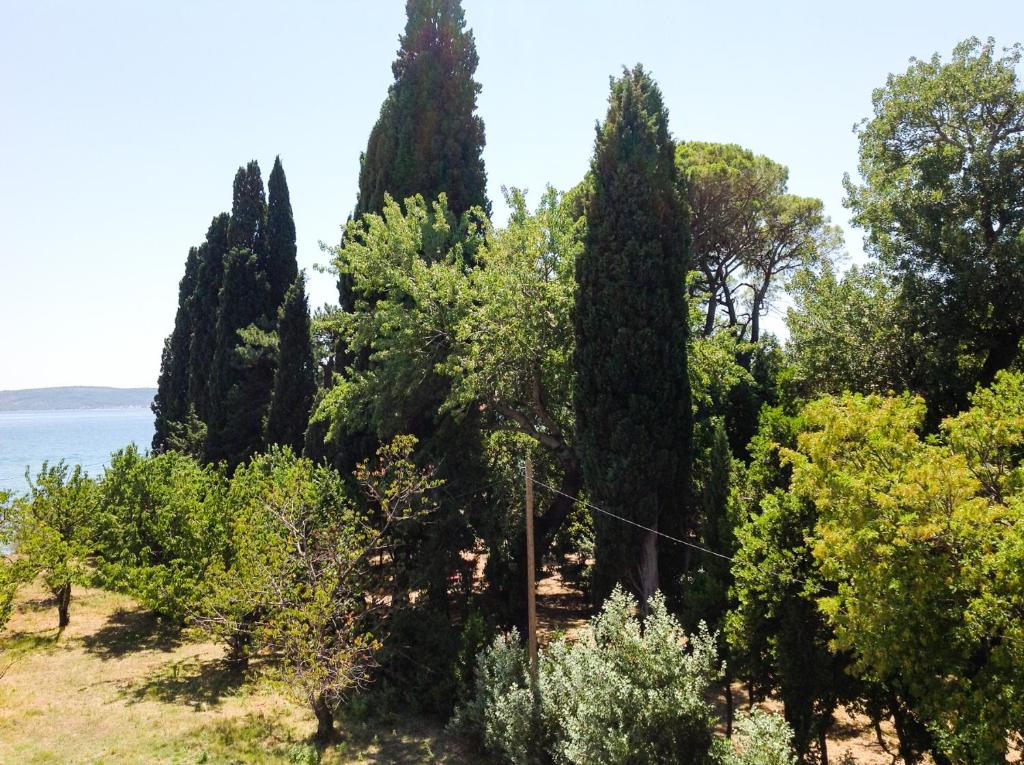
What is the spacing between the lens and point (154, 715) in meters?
14.8

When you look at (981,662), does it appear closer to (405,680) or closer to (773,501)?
(773,501)

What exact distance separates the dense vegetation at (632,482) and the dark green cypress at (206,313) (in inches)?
671

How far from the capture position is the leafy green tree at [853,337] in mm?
18531

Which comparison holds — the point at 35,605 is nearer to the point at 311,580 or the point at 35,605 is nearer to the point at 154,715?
the point at 154,715

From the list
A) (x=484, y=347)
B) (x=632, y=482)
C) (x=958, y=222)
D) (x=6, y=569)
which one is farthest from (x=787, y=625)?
(x=6, y=569)

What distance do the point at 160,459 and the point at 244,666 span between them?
923 centimetres

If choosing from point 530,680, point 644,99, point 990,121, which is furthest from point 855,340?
point 530,680

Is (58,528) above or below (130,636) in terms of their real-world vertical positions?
above

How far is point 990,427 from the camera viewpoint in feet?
30.0

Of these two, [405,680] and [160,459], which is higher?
[160,459]

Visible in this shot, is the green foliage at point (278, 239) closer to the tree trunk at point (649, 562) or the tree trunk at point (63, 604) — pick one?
the tree trunk at point (63, 604)

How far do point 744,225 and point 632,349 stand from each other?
1878 centimetres

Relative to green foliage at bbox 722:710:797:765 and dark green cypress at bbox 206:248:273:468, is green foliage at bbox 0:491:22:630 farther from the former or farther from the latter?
green foliage at bbox 722:710:797:765

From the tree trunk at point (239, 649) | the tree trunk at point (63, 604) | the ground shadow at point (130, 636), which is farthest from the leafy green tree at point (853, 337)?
the tree trunk at point (63, 604)
